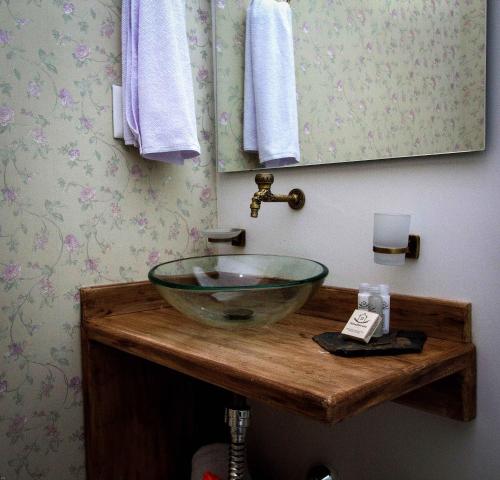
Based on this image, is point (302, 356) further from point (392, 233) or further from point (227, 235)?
point (227, 235)

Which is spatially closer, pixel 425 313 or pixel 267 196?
pixel 425 313

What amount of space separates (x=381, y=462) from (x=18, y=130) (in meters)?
1.23

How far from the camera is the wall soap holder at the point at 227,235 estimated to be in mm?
1388

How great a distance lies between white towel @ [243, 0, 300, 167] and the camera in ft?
4.29

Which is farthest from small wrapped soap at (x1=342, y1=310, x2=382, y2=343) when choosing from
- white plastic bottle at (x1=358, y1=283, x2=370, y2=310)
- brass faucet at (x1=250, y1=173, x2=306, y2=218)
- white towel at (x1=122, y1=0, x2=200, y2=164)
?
white towel at (x1=122, y1=0, x2=200, y2=164)

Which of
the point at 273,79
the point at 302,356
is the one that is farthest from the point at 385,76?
the point at 302,356

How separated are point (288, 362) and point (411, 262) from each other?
42 cm

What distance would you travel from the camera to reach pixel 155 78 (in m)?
1.21

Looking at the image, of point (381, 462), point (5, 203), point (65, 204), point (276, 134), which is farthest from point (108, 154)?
point (381, 462)

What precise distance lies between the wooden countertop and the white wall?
5cm

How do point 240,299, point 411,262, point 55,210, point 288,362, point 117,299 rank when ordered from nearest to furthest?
point 288,362, point 240,299, point 411,262, point 55,210, point 117,299

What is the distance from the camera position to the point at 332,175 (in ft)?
4.05

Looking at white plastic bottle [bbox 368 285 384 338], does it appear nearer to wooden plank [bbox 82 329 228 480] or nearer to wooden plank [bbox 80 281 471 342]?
wooden plank [bbox 80 281 471 342]

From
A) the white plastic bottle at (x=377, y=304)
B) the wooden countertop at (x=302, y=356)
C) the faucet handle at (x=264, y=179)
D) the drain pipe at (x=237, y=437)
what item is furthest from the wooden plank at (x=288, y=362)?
the faucet handle at (x=264, y=179)
